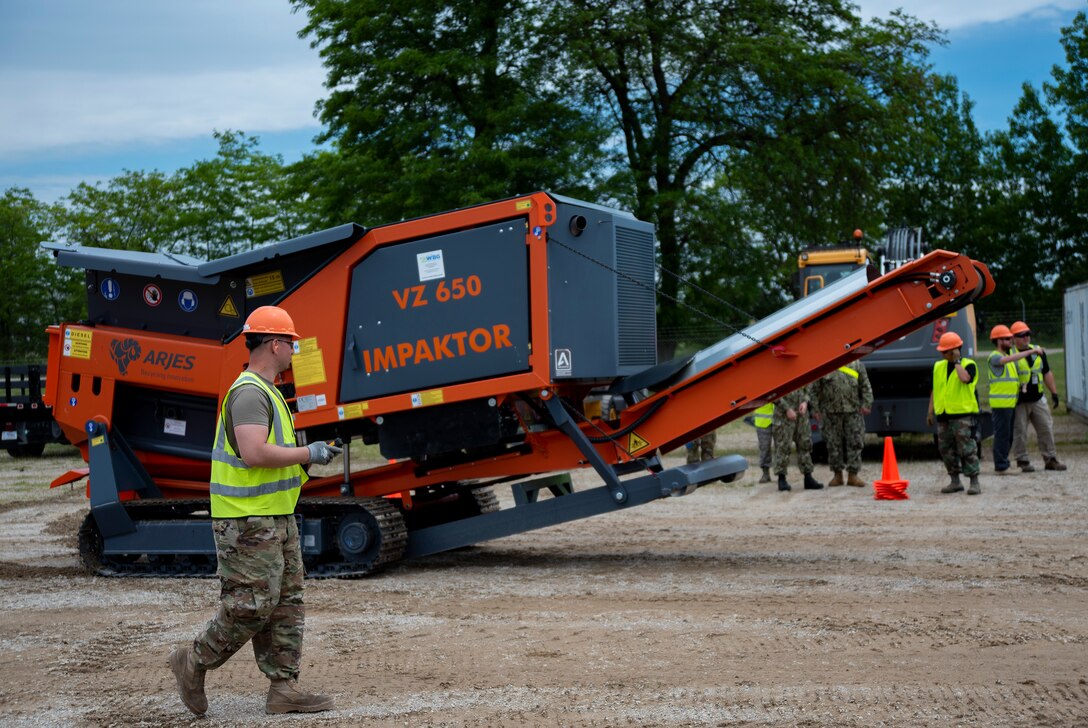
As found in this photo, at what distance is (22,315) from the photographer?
48469 mm

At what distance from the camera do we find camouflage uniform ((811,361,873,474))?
Answer: 1510 cm

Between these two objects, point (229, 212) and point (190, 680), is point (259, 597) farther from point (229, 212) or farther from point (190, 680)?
point (229, 212)

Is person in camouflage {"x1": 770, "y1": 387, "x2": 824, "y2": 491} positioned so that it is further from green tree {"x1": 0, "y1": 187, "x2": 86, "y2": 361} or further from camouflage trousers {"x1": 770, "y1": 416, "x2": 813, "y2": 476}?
green tree {"x1": 0, "y1": 187, "x2": 86, "y2": 361}

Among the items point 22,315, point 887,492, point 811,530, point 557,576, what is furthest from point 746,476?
point 22,315

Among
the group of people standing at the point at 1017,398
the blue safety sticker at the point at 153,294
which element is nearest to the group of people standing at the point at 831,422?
the group of people standing at the point at 1017,398

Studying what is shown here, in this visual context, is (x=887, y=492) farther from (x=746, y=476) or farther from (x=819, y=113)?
(x=819, y=113)

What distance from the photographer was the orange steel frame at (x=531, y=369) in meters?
8.91

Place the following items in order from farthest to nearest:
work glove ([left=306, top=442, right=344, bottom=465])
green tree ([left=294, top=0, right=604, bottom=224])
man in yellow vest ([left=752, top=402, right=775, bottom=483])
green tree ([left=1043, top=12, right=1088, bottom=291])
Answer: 1. green tree ([left=1043, top=12, right=1088, bottom=291])
2. green tree ([left=294, top=0, right=604, bottom=224])
3. man in yellow vest ([left=752, top=402, right=775, bottom=483])
4. work glove ([left=306, top=442, right=344, bottom=465])

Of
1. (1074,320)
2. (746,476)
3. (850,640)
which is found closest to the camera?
(850,640)

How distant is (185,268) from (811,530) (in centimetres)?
640

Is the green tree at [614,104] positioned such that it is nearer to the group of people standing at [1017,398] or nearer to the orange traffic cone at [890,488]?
the group of people standing at [1017,398]

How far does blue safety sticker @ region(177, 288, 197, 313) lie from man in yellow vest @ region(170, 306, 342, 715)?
4710mm

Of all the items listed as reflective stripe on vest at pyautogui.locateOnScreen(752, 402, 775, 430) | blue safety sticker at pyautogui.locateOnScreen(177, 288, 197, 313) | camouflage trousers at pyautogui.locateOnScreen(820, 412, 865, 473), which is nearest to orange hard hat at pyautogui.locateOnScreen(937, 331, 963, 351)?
camouflage trousers at pyautogui.locateOnScreen(820, 412, 865, 473)

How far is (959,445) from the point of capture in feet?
46.6
